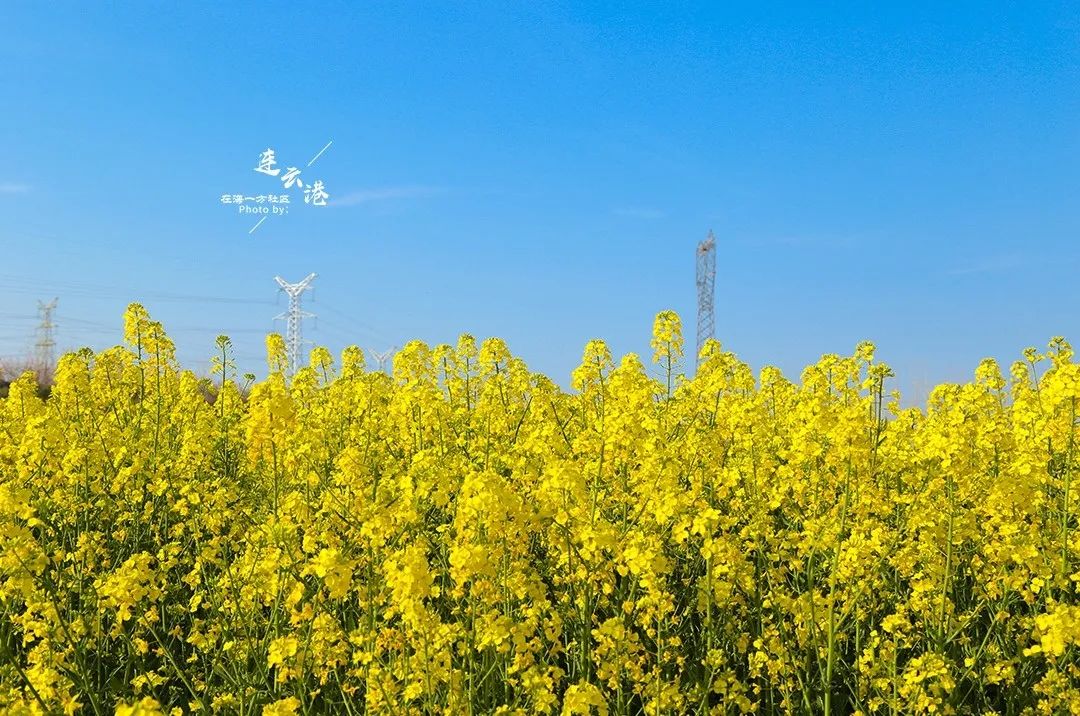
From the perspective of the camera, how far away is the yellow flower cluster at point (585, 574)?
147 inches

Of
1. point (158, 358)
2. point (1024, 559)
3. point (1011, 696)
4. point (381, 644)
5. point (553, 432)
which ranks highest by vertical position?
point (158, 358)

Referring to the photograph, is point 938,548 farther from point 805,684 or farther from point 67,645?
point 67,645

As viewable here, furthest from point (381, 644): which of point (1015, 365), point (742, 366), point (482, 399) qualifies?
point (1015, 365)

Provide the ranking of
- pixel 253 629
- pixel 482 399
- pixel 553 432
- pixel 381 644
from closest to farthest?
pixel 381 644, pixel 253 629, pixel 553 432, pixel 482 399

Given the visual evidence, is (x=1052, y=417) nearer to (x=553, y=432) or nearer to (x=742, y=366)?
(x=553, y=432)

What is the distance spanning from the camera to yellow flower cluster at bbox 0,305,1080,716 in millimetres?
3725

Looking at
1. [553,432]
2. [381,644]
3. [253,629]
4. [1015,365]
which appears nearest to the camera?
[381,644]

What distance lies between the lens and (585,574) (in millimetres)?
4016

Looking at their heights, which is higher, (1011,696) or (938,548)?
(938,548)

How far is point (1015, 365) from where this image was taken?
8898 mm

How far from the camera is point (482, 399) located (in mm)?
7641

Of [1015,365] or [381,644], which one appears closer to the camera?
[381,644]

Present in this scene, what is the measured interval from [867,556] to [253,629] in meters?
2.82

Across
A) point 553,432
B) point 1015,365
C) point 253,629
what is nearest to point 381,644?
point 253,629
